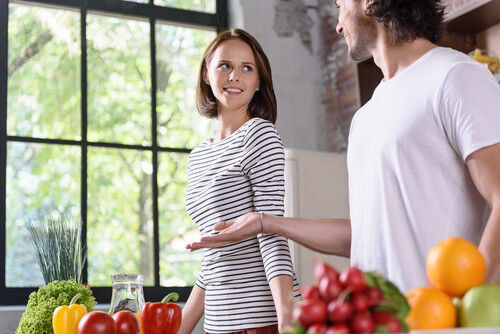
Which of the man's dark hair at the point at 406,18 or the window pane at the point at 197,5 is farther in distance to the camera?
the window pane at the point at 197,5

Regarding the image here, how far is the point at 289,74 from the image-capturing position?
450 centimetres

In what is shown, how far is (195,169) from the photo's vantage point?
2086mm

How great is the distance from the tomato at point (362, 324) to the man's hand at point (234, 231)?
88 cm

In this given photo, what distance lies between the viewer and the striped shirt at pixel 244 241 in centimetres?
181

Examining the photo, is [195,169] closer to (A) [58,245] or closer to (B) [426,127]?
(B) [426,127]

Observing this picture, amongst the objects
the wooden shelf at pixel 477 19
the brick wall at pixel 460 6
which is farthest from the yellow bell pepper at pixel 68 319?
the wooden shelf at pixel 477 19

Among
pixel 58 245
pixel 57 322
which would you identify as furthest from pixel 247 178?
pixel 58 245

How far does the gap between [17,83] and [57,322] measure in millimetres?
2728

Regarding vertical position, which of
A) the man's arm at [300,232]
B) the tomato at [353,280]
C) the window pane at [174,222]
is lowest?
the tomato at [353,280]

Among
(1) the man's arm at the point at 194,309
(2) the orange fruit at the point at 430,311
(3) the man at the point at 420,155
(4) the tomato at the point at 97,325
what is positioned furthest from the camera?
(1) the man's arm at the point at 194,309

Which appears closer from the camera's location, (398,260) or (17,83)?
(398,260)

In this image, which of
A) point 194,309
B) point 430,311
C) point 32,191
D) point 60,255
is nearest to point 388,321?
point 430,311

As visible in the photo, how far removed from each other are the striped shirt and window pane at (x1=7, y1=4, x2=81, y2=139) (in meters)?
2.37

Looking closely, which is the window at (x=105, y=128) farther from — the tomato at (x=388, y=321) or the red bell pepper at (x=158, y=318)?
the tomato at (x=388, y=321)
